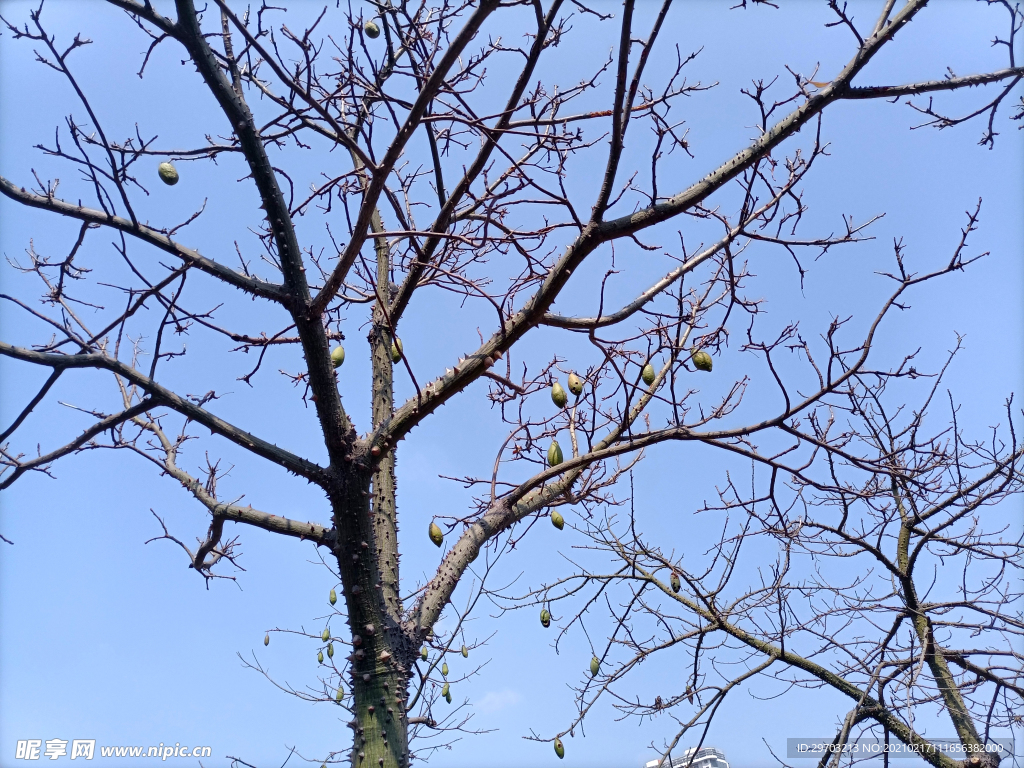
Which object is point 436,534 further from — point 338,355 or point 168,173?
point 168,173

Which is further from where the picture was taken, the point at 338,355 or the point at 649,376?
the point at 338,355

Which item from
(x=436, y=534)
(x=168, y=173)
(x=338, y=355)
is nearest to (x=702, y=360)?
(x=436, y=534)

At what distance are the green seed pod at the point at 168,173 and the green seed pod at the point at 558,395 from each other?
211cm

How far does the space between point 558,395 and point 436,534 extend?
104cm

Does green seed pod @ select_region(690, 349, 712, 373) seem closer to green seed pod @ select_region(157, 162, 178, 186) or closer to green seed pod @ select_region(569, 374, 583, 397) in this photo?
green seed pod @ select_region(569, 374, 583, 397)

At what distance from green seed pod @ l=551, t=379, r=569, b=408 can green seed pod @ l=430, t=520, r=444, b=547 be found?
97 centimetres

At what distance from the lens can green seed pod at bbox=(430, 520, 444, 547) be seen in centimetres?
389

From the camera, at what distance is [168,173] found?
11.2 feet

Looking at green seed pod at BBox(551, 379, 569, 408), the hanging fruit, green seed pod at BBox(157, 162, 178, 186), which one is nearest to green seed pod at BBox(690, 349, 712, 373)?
the hanging fruit

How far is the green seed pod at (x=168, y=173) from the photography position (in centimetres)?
342

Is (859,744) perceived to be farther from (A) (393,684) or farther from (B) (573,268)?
(B) (573,268)

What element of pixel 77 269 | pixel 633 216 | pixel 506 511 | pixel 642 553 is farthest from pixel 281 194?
pixel 642 553

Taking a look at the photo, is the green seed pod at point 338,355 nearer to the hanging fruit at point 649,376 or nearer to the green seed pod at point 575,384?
the green seed pod at point 575,384

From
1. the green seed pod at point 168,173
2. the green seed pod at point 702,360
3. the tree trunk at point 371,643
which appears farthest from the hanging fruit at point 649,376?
the green seed pod at point 168,173
